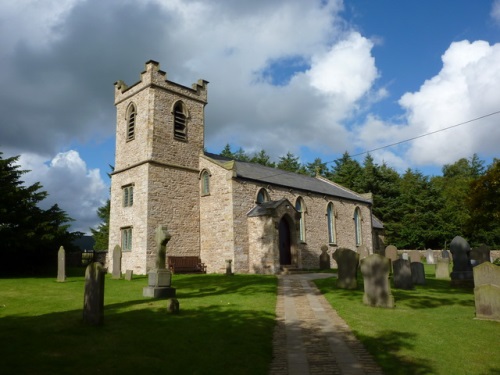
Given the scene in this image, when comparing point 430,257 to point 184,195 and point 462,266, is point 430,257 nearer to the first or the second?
point 462,266

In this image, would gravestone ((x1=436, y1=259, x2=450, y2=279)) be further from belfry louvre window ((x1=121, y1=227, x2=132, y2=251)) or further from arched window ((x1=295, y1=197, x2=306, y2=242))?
belfry louvre window ((x1=121, y1=227, x2=132, y2=251))

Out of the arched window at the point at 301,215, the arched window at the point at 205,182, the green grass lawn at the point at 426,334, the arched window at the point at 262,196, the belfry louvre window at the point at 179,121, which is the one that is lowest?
the green grass lawn at the point at 426,334

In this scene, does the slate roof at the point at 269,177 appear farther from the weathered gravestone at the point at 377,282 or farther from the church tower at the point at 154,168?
the weathered gravestone at the point at 377,282

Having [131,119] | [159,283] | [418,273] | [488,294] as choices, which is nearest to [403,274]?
[418,273]

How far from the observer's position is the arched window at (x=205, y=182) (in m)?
24.8

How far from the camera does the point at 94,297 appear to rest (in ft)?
26.9

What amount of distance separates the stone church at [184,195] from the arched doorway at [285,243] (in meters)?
0.07

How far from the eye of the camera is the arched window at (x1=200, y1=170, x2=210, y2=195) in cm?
2477

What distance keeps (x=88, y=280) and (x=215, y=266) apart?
49.2ft

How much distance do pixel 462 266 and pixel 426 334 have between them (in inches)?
363

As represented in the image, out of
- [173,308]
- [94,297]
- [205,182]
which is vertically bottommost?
[173,308]

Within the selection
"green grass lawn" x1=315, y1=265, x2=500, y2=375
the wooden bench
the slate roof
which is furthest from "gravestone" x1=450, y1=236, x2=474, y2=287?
the wooden bench

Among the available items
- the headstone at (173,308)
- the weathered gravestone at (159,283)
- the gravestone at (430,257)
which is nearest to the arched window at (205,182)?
the weathered gravestone at (159,283)

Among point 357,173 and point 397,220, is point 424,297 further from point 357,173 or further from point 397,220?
point 357,173
